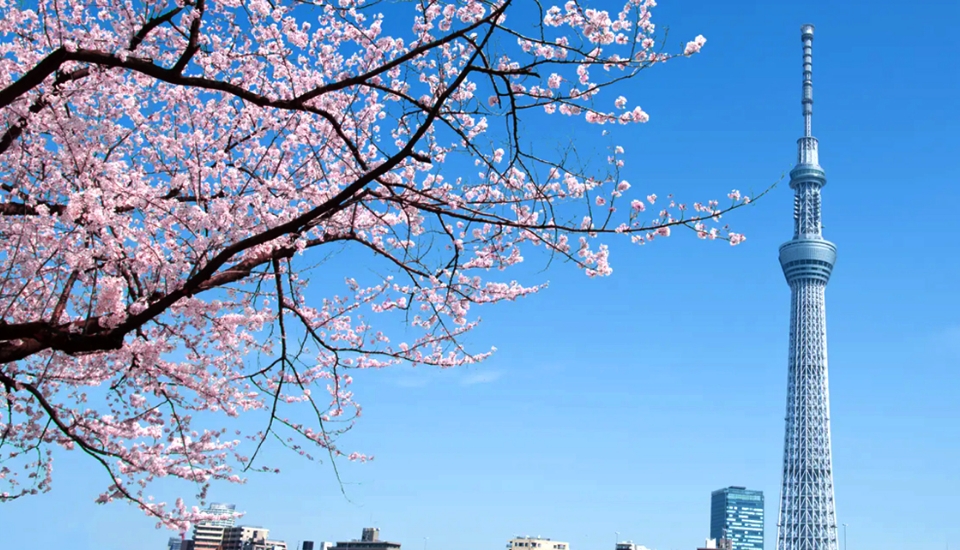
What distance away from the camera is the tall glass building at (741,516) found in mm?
156125

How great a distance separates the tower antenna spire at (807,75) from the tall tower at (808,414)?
12500 mm

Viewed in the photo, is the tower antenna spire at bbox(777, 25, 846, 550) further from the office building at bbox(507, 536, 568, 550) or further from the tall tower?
the office building at bbox(507, 536, 568, 550)

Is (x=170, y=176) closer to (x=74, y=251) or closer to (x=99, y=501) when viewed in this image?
(x=74, y=251)

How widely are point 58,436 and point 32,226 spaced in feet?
9.47

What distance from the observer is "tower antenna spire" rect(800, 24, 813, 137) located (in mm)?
83500

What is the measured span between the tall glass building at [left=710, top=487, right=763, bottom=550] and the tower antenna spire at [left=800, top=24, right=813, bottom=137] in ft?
304

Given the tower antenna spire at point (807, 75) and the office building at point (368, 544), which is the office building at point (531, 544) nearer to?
the office building at point (368, 544)

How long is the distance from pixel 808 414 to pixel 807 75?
1296 inches

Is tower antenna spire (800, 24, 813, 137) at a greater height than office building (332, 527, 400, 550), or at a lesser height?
greater

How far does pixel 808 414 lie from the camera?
239 ft

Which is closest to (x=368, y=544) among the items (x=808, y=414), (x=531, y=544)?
(x=531, y=544)

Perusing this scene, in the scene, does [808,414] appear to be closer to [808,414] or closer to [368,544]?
[808,414]

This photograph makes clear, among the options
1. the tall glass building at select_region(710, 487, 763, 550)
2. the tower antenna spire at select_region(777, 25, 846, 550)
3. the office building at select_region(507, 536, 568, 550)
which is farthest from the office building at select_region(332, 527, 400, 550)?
the tall glass building at select_region(710, 487, 763, 550)

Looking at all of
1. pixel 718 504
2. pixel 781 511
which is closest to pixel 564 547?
pixel 781 511
